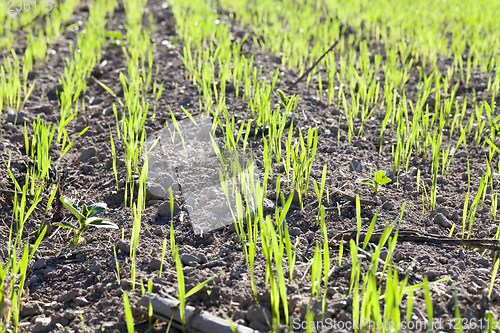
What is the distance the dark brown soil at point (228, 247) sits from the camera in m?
1.13

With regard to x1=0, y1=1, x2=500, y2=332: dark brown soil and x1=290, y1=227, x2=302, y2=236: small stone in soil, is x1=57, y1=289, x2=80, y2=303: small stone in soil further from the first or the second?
x1=290, y1=227, x2=302, y2=236: small stone in soil

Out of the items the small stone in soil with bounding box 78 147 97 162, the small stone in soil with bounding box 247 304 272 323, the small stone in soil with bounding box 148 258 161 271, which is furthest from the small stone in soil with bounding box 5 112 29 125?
the small stone in soil with bounding box 247 304 272 323

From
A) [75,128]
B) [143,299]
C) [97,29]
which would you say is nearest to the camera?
[143,299]

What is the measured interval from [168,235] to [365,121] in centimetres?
137

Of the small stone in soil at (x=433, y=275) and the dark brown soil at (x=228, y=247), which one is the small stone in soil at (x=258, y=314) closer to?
the dark brown soil at (x=228, y=247)

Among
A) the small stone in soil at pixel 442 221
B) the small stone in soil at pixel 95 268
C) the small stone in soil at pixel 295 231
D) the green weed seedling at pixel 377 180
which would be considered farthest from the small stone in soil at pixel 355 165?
the small stone in soil at pixel 95 268

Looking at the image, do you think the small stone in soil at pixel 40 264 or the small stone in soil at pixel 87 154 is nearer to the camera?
the small stone in soil at pixel 40 264

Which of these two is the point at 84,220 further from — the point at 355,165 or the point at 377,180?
the point at 355,165

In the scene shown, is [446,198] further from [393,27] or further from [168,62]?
[393,27]

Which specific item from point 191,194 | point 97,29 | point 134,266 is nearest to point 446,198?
point 191,194

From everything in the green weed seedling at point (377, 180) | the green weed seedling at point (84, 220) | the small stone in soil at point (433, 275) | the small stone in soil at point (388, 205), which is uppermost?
the green weed seedling at point (377, 180)

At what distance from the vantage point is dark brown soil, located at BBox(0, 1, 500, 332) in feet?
3.71

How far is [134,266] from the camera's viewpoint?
4.02ft

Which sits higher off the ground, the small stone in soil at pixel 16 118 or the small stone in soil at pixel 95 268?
the small stone in soil at pixel 16 118
